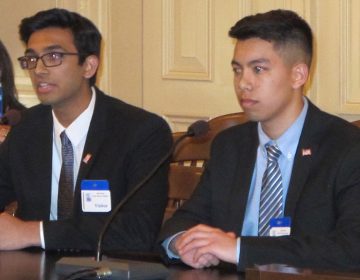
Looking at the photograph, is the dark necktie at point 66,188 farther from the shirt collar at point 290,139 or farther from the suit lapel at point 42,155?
the shirt collar at point 290,139

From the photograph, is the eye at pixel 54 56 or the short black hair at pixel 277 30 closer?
the short black hair at pixel 277 30

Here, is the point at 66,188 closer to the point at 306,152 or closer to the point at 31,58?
the point at 31,58

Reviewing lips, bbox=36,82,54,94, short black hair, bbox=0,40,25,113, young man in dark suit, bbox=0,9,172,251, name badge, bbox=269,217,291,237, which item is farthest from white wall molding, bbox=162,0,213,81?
name badge, bbox=269,217,291,237

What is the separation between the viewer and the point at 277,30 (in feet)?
9.36

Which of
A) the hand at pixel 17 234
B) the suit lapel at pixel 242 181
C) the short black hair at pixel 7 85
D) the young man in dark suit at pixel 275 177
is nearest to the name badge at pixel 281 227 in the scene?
the young man in dark suit at pixel 275 177

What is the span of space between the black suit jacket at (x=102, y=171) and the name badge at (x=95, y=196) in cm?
2

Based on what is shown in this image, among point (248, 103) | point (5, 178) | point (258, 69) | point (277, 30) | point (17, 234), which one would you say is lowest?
point (17, 234)

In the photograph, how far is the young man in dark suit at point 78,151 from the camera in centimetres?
305

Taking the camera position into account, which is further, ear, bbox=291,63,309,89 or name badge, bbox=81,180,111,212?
name badge, bbox=81,180,111,212

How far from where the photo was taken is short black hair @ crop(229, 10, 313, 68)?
284 cm

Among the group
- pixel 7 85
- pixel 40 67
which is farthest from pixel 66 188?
pixel 7 85

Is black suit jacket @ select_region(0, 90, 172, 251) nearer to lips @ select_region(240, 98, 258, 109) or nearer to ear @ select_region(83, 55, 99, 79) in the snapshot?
ear @ select_region(83, 55, 99, 79)

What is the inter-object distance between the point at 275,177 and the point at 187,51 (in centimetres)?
195

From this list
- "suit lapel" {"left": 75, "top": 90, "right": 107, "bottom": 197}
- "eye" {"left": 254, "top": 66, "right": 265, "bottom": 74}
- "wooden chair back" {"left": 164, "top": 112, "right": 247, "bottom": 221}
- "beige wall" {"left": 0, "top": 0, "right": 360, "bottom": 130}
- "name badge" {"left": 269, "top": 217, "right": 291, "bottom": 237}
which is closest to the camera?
"name badge" {"left": 269, "top": 217, "right": 291, "bottom": 237}
